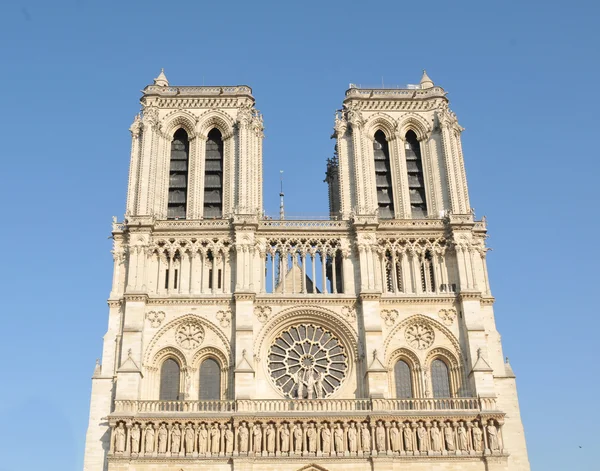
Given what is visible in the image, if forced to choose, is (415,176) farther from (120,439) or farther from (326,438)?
(120,439)

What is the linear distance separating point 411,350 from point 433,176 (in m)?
9.27

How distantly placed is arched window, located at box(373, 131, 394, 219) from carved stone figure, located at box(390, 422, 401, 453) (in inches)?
447

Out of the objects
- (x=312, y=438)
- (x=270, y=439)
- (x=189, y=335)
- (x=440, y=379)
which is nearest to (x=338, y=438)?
(x=312, y=438)

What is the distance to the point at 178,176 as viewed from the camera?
40.7 metres

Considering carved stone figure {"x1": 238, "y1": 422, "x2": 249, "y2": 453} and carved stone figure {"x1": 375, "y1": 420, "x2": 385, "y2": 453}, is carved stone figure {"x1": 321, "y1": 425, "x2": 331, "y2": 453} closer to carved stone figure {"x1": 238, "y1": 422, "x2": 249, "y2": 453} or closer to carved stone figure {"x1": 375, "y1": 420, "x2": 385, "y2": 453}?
carved stone figure {"x1": 375, "y1": 420, "x2": 385, "y2": 453}

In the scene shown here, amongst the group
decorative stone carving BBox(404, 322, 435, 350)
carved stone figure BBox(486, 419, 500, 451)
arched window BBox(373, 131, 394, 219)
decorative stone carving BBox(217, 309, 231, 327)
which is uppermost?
arched window BBox(373, 131, 394, 219)

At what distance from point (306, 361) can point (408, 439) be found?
5.83 meters

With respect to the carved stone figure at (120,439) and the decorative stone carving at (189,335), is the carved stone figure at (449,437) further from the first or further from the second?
the carved stone figure at (120,439)

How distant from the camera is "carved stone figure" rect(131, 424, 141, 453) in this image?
32219 mm

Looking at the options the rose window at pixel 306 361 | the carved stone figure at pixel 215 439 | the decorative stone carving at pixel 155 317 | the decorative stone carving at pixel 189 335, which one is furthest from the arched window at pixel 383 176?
the carved stone figure at pixel 215 439

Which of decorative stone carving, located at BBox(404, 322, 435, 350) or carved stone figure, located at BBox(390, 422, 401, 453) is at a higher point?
decorative stone carving, located at BBox(404, 322, 435, 350)

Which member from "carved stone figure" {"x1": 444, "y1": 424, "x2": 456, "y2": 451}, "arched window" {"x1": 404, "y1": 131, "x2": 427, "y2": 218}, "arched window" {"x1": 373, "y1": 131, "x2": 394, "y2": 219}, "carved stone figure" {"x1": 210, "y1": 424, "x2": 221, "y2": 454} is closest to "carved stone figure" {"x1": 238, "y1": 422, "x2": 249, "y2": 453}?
"carved stone figure" {"x1": 210, "y1": 424, "x2": 221, "y2": 454}

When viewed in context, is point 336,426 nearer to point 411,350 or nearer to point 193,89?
point 411,350

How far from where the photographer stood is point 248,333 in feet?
115
